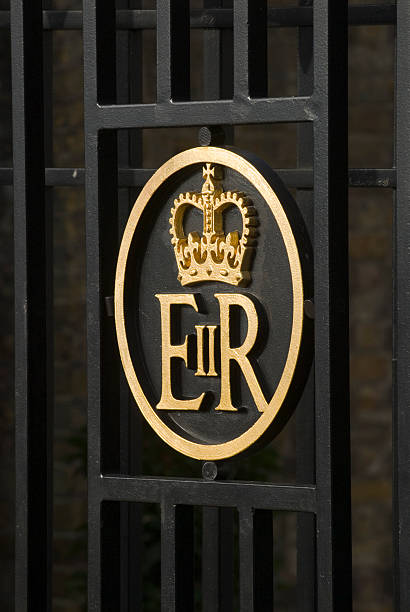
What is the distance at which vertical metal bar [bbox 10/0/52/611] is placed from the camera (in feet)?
4.96

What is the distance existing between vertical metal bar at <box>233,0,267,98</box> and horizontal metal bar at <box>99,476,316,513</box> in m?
0.42

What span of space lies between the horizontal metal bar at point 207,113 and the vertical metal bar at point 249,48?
18mm

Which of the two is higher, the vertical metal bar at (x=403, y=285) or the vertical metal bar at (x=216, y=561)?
the vertical metal bar at (x=403, y=285)

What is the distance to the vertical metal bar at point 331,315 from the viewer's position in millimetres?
1319

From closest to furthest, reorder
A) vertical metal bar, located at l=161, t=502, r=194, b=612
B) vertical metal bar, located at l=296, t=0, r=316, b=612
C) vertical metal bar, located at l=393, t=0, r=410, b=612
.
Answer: vertical metal bar, located at l=393, t=0, r=410, b=612
vertical metal bar, located at l=161, t=502, r=194, b=612
vertical metal bar, located at l=296, t=0, r=316, b=612

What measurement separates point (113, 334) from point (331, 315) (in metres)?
0.29

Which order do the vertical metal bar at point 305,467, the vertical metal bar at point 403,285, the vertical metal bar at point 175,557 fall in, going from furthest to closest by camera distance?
the vertical metal bar at point 305,467
the vertical metal bar at point 175,557
the vertical metal bar at point 403,285

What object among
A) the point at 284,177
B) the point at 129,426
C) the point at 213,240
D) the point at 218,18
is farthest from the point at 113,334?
the point at 218,18

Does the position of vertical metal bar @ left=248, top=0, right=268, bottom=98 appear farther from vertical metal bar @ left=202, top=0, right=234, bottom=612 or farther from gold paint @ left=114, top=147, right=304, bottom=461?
vertical metal bar @ left=202, top=0, right=234, bottom=612

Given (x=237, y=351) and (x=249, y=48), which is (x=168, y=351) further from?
(x=249, y=48)

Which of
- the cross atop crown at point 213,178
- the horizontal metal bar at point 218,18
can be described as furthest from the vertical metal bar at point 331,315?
the horizontal metal bar at point 218,18

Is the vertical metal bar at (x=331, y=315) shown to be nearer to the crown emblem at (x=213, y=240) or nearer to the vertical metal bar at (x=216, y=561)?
the crown emblem at (x=213, y=240)

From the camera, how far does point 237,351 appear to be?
1371 mm

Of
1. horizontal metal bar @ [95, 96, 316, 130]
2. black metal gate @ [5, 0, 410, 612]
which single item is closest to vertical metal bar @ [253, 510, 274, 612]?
black metal gate @ [5, 0, 410, 612]
